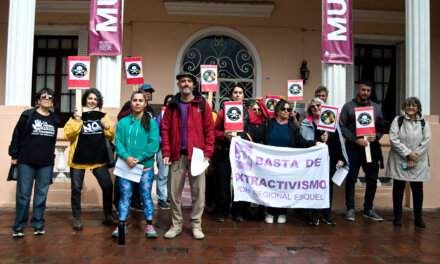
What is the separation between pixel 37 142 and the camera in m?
5.16

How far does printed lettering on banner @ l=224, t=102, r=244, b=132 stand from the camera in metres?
5.77

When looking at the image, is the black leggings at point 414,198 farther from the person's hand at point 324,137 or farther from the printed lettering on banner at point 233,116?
the printed lettering on banner at point 233,116

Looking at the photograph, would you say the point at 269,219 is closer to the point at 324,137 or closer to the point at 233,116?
the point at 324,137

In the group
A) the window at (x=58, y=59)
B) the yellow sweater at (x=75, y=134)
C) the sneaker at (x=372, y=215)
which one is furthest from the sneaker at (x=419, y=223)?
the window at (x=58, y=59)

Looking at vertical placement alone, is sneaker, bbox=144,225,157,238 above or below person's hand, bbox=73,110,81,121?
below

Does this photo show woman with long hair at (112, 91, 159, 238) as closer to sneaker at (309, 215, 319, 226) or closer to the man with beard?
sneaker at (309, 215, 319, 226)

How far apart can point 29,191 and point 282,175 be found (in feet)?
10.8

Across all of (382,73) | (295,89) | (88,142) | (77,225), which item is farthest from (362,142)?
(382,73)

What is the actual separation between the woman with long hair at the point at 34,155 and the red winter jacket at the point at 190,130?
145cm

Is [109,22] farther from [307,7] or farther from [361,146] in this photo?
[307,7]

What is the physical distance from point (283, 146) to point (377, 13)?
6.04 m

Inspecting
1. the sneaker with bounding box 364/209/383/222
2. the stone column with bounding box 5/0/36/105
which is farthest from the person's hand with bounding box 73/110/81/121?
the sneaker with bounding box 364/209/383/222

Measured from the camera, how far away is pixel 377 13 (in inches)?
405

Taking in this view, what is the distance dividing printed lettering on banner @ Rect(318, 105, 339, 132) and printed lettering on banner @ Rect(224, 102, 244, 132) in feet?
3.74
